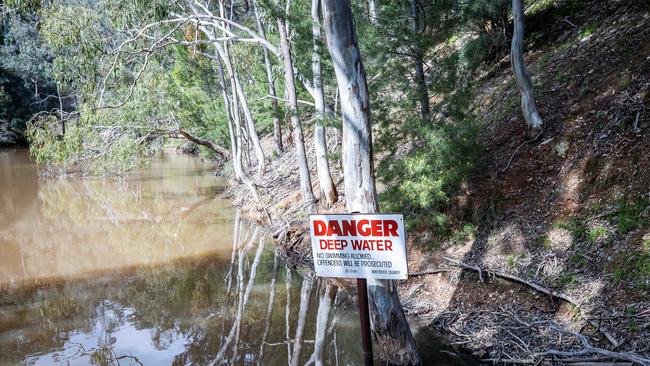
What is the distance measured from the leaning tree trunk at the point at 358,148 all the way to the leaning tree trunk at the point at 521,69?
9.44 ft

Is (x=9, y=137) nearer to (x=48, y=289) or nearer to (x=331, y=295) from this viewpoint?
(x=48, y=289)

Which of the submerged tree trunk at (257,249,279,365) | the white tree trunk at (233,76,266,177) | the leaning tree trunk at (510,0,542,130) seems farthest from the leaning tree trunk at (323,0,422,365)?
the white tree trunk at (233,76,266,177)

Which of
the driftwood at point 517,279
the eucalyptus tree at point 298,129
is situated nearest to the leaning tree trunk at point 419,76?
the driftwood at point 517,279

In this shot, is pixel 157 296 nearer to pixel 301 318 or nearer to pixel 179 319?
pixel 179 319

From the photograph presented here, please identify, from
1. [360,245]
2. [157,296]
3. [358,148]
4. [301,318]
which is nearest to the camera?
[360,245]

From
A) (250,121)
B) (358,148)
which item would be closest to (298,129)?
(250,121)

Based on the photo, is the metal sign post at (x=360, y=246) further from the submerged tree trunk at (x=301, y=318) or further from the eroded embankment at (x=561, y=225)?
the submerged tree trunk at (x=301, y=318)

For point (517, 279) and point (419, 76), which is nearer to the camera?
point (517, 279)

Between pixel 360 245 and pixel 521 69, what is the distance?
4.03 metres

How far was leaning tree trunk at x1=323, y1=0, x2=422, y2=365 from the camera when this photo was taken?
4254 millimetres

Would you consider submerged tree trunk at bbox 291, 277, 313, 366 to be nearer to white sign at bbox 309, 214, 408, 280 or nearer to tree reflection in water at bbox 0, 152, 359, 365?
tree reflection in water at bbox 0, 152, 359, 365

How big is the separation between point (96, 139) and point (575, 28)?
12.8 meters

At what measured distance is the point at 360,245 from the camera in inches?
137

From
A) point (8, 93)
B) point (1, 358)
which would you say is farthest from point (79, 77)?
point (8, 93)
